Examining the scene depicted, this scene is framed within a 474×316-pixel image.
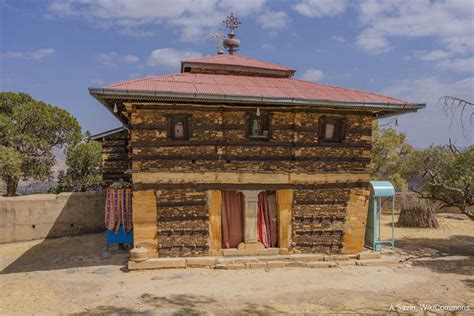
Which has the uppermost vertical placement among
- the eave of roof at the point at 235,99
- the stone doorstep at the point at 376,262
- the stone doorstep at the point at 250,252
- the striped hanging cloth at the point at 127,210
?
the eave of roof at the point at 235,99

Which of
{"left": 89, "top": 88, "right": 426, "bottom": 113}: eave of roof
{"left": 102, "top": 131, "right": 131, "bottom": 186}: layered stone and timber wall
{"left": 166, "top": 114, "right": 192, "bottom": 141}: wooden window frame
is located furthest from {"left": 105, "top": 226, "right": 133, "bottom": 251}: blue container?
{"left": 102, "top": 131, "right": 131, "bottom": 186}: layered stone and timber wall

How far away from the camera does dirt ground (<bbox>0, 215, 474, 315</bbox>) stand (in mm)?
7980

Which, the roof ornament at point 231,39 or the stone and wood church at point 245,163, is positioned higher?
the roof ornament at point 231,39

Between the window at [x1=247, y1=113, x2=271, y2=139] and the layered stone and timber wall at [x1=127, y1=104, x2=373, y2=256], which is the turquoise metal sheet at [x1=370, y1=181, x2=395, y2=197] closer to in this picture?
the layered stone and timber wall at [x1=127, y1=104, x2=373, y2=256]

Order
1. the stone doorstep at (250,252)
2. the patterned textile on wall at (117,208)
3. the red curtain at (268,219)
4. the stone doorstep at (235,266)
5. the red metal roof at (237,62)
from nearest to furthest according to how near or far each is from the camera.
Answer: the stone doorstep at (235,266)
the stone doorstep at (250,252)
the red curtain at (268,219)
the patterned textile on wall at (117,208)
the red metal roof at (237,62)

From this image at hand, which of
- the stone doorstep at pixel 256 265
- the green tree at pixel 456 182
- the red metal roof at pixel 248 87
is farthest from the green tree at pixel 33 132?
the green tree at pixel 456 182

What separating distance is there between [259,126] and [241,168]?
1.41m

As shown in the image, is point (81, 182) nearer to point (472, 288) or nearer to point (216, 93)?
point (216, 93)

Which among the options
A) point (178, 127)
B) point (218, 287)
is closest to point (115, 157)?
point (178, 127)

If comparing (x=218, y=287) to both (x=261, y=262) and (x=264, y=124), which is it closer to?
(x=261, y=262)

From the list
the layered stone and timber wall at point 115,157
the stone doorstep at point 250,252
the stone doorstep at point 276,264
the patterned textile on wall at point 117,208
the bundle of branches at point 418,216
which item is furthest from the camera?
the bundle of branches at point 418,216

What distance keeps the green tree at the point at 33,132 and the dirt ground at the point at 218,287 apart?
1394 cm

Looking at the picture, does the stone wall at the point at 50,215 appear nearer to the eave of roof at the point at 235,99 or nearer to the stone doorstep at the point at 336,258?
the eave of roof at the point at 235,99

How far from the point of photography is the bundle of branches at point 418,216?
1850 centimetres
